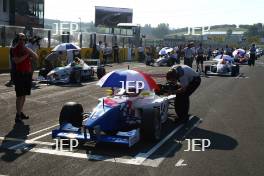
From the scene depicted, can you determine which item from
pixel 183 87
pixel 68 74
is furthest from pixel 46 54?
pixel 183 87

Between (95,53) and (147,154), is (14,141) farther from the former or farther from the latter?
(95,53)

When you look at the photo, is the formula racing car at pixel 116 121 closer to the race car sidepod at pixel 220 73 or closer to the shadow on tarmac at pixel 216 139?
the shadow on tarmac at pixel 216 139

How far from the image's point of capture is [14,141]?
24.9 feet

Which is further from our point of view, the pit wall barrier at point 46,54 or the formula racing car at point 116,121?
the pit wall barrier at point 46,54

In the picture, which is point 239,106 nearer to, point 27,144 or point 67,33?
point 27,144

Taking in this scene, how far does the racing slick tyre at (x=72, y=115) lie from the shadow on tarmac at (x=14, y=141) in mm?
779

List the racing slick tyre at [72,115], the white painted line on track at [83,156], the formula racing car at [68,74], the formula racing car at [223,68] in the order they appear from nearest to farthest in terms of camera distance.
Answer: the white painted line on track at [83,156] < the racing slick tyre at [72,115] < the formula racing car at [68,74] < the formula racing car at [223,68]

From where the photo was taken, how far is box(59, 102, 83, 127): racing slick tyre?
7961 mm

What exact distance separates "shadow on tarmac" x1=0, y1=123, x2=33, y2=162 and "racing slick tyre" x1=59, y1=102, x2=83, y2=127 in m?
0.78

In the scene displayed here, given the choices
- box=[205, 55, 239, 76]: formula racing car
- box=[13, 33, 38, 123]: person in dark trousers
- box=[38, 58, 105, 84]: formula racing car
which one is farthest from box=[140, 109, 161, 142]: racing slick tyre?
box=[205, 55, 239, 76]: formula racing car

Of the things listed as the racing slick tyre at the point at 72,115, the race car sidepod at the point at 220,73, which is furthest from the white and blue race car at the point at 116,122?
the race car sidepod at the point at 220,73

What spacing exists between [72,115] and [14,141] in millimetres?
1127

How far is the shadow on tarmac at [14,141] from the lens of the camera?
261 inches

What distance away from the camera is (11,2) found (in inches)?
1547
